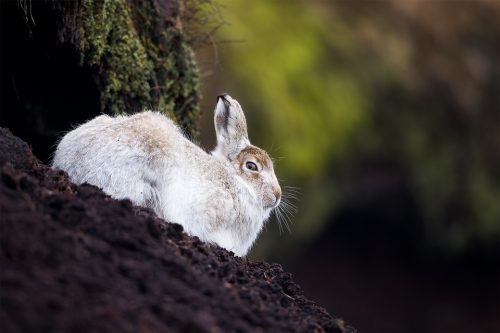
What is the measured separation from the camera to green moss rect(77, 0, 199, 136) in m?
5.76

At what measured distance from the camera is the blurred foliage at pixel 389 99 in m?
10.8

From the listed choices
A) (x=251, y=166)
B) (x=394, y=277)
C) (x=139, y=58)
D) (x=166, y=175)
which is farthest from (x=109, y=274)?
(x=394, y=277)

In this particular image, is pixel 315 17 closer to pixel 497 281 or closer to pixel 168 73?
pixel 497 281

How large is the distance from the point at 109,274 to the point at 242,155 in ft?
9.62

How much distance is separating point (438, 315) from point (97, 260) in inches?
385

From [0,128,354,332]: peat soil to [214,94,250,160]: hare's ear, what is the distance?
1719 millimetres

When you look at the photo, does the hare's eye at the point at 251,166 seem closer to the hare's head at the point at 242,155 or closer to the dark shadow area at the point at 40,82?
the hare's head at the point at 242,155

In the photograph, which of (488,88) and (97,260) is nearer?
(97,260)

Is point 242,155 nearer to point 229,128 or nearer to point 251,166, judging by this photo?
point 251,166

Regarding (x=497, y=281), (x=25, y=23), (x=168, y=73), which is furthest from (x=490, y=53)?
(x=25, y=23)

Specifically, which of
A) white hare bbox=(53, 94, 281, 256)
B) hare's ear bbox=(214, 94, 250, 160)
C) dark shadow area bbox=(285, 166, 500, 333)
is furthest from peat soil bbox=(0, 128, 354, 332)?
dark shadow area bbox=(285, 166, 500, 333)

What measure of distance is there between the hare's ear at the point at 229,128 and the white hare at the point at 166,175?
0.23 metres

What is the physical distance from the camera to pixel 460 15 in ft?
41.6

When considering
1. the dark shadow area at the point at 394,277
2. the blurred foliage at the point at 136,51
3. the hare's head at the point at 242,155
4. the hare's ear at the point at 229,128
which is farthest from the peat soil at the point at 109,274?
the dark shadow area at the point at 394,277
